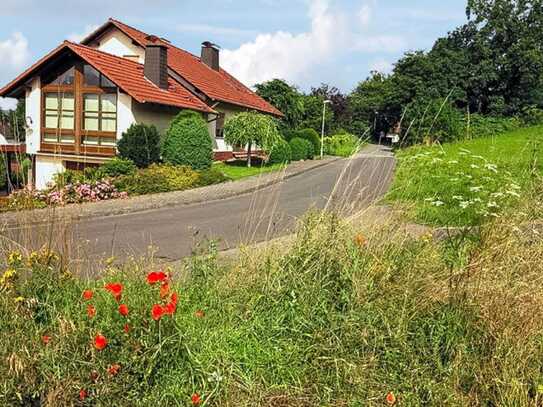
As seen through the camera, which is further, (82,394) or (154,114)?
(154,114)

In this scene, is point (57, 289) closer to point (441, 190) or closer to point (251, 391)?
point (251, 391)

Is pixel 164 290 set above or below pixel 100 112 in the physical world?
below

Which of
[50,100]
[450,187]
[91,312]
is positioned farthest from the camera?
[50,100]

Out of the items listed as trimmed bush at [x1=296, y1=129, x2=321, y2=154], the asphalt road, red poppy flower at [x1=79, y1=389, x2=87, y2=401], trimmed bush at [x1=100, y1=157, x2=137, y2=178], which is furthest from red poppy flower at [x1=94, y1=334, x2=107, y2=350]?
trimmed bush at [x1=296, y1=129, x2=321, y2=154]

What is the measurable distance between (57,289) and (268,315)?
1.35 meters

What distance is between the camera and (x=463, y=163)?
6.43 m

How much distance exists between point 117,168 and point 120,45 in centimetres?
1196

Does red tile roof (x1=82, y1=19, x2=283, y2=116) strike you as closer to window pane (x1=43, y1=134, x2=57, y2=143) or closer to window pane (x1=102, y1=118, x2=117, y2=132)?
window pane (x1=102, y1=118, x2=117, y2=132)

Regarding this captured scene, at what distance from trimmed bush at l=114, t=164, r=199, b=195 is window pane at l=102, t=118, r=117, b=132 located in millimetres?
4257

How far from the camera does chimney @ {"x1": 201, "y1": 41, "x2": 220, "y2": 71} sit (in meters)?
34.8

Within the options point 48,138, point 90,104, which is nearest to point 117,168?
point 90,104

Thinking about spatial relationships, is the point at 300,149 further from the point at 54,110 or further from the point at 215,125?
the point at 54,110

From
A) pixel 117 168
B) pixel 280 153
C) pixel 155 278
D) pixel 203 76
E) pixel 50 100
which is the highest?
pixel 203 76

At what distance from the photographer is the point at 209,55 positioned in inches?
1373
